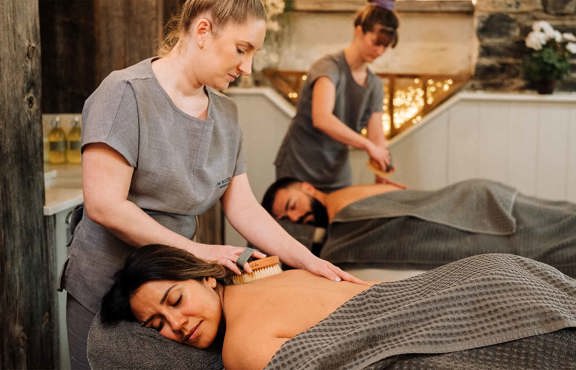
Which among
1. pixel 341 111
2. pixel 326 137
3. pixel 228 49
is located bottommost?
pixel 326 137

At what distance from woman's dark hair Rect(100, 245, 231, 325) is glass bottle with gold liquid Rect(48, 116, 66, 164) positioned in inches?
67.9

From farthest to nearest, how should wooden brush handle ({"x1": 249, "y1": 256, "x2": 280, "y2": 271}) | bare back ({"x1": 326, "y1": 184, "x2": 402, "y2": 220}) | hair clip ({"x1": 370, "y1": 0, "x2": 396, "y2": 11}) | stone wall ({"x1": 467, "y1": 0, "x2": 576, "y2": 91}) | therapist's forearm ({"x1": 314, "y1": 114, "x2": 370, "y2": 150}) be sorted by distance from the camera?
stone wall ({"x1": 467, "y1": 0, "x2": 576, "y2": 91}) < hair clip ({"x1": 370, "y1": 0, "x2": 396, "y2": 11}) < therapist's forearm ({"x1": 314, "y1": 114, "x2": 370, "y2": 150}) < bare back ({"x1": 326, "y1": 184, "x2": 402, "y2": 220}) < wooden brush handle ({"x1": 249, "y1": 256, "x2": 280, "y2": 271})

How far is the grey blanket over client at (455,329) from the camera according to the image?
1486 millimetres

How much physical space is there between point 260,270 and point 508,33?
3.20 meters

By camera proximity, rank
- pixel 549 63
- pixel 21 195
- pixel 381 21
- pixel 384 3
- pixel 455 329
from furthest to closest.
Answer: pixel 549 63, pixel 384 3, pixel 381 21, pixel 21 195, pixel 455 329

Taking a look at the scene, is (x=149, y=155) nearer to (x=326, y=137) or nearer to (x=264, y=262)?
(x=264, y=262)

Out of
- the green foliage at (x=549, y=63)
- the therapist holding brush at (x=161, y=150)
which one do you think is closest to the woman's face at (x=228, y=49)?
the therapist holding brush at (x=161, y=150)

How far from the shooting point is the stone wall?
4574mm

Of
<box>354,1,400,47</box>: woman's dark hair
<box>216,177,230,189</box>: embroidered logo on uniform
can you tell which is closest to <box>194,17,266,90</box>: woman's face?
<box>216,177,230,189</box>: embroidered logo on uniform

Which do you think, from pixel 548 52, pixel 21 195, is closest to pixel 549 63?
pixel 548 52

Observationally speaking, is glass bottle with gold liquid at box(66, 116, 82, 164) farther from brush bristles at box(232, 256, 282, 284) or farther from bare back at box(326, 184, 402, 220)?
brush bristles at box(232, 256, 282, 284)

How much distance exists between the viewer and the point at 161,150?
1813 millimetres

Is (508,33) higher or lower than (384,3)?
lower

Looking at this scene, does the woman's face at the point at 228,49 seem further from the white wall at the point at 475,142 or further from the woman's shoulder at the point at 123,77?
the white wall at the point at 475,142
